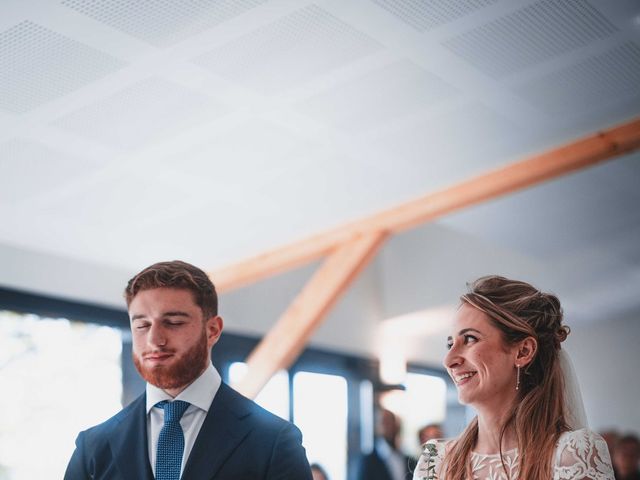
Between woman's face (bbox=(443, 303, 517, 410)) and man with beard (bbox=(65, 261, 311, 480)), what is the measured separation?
45 cm

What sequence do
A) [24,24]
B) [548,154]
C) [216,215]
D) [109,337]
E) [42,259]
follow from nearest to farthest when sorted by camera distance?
1. [24,24]
2. [548,154]
3. [216,215]
4. [42,259]
5. [109,337]

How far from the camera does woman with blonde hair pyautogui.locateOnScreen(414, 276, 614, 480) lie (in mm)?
2338

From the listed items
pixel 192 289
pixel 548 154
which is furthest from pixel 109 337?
pixel 192 289

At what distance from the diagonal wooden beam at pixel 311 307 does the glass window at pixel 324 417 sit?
2.05m

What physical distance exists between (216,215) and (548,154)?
7.35 ft

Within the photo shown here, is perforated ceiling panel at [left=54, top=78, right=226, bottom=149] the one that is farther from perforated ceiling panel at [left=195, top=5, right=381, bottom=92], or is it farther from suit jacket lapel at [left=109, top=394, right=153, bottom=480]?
suit jacket lapel at [left=109, top=394, right=153, bottom=480]

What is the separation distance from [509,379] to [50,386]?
17.5 ft

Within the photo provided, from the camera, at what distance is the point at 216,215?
663cm

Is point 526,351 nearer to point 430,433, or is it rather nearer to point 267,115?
point 267,115

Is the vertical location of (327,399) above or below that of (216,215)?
below

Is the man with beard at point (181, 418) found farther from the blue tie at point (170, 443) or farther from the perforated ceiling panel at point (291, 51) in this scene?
the perforated ceiling panel at point (291, 51)

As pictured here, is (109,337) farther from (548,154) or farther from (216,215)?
(548,154)

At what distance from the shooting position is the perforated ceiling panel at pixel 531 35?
174 inches

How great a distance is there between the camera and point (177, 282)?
2.16m
